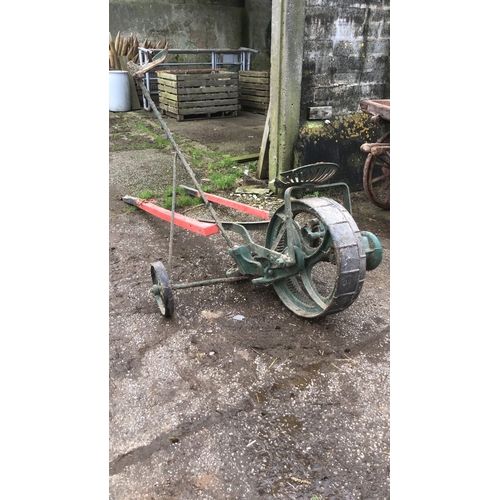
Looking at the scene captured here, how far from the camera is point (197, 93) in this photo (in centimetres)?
934

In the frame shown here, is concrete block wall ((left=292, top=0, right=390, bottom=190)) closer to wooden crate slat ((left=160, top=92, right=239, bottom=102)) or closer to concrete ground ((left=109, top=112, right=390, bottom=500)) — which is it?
concrete ground ((left=109, top=112, right=390, bottom=500))

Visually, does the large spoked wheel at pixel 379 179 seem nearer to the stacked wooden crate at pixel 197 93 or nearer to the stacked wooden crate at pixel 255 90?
the stacked wooden crate at pixel 197 93

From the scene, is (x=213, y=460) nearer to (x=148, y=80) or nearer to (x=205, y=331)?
(x=205, y=331)

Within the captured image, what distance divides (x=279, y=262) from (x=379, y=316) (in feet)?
2.74

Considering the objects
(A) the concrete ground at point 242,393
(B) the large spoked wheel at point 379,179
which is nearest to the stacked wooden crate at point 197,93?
(B) the large spoked wheel at point 379,179

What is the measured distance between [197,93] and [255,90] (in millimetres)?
1452

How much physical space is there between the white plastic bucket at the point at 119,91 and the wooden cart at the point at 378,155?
21.3 feet

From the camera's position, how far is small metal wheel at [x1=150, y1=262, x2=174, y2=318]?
123 inches

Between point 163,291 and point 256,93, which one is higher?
point 256,93

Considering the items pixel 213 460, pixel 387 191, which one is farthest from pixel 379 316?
pixel 387 191

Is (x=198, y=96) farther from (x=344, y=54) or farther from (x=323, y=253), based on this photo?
(x=323, y=253)

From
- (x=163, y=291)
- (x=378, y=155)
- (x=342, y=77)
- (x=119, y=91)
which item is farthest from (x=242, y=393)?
(x=119, y=91)

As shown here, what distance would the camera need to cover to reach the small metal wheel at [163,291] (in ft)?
10.2

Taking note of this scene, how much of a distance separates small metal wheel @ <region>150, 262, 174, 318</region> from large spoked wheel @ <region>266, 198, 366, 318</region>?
29.7 inches
